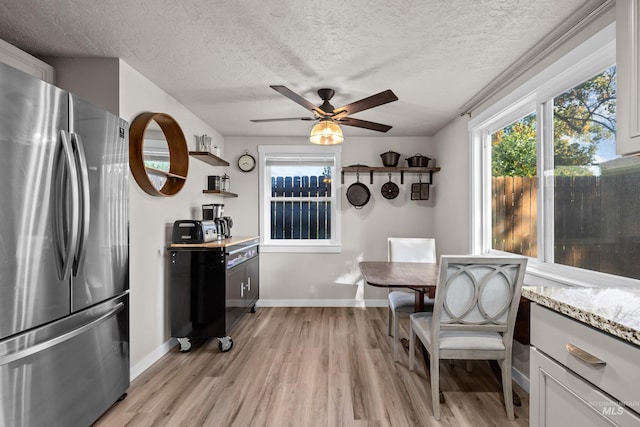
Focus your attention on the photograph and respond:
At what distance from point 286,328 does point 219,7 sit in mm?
3039

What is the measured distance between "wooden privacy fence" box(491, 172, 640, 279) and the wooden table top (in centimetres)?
82

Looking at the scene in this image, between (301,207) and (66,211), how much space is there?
126 inches

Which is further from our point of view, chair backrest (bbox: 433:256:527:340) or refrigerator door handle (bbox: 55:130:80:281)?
chair backrest (bbox: 433:256:527:340)

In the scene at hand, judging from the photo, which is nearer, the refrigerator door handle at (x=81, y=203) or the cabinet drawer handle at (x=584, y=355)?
the cabinet drawer handle at (x=584, y=355)

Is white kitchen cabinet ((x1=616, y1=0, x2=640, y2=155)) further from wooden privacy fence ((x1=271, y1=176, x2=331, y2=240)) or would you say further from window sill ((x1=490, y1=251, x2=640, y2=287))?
wooden privacy fence ((x1=271, y1=176, x2=331, y2=240))

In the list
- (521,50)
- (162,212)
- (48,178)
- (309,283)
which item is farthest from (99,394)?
(521,50)

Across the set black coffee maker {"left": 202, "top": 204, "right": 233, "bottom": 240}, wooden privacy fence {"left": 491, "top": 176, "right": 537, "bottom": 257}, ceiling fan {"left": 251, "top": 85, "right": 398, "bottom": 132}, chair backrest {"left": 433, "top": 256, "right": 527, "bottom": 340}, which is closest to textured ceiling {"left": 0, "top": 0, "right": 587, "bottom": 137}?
ceiling fan {"left": 251, "top": 85, "right": 398, "bottom": 132}

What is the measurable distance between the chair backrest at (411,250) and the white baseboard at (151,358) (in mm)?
2331

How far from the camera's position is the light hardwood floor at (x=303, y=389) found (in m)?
1.98

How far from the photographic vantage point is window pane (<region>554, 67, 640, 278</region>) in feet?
5.59

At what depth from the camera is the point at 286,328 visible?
3576 mm

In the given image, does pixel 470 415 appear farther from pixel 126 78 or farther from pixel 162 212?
pixel 126 78

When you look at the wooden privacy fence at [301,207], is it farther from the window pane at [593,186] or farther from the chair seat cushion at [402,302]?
the window pane at [593,186]

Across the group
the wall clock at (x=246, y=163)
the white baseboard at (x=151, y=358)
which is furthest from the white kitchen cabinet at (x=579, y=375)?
the wall clock at (x=246, y=163)
